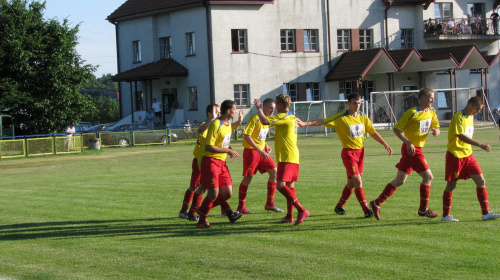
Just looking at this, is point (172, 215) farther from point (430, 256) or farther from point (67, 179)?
point (67, 179)

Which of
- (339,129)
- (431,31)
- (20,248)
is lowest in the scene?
(20,248)

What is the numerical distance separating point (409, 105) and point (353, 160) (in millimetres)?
41594

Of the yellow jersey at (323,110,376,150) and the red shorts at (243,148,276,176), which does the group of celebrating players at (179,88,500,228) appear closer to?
the yellow jersey at (323,110,376,150)

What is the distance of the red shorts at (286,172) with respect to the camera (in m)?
11.0

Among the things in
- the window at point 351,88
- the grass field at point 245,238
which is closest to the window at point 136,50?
the window at point 351,88

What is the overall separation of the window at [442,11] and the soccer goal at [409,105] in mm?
6003

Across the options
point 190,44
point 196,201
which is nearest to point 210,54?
point 190,44

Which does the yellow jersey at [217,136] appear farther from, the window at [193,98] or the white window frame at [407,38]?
the white window frame at [407,38]

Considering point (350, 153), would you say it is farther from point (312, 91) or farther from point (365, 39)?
point (365, 39)

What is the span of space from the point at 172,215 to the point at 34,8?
28.7m

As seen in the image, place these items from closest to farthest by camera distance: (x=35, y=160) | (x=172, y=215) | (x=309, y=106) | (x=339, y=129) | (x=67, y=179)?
1. (x=339, y=129)
2. (x=172, y=215)
3. (x=67, y=179)
4. (x=35, y=160)
5. (x=309, y=106)

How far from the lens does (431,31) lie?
54.2m

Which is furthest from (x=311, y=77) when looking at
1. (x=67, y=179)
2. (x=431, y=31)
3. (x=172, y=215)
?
(x=172, y=215)

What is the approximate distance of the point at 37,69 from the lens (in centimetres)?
3788
